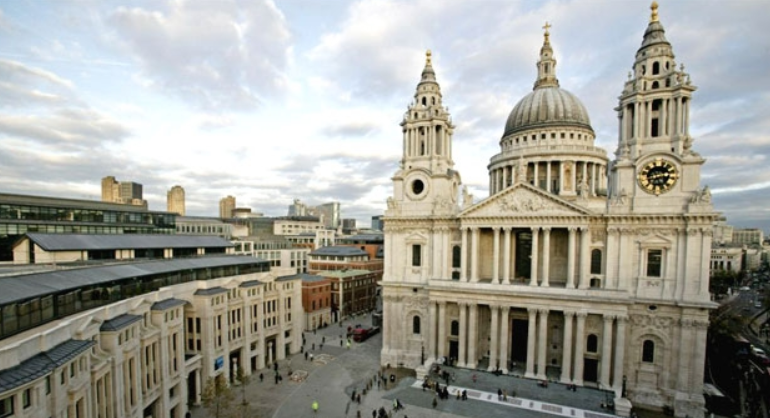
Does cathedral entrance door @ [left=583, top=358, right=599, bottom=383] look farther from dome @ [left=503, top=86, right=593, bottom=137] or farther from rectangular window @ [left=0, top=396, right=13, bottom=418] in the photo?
rectangular window @ [left=0, top=396, right=13, bottom=418]

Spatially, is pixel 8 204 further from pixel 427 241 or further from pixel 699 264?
pixel 699 264

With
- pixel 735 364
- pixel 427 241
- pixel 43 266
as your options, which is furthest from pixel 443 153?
pixel 735 364

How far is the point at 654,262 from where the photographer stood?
37.1 meters

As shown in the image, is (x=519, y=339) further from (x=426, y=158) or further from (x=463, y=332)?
(x=426, y=158)

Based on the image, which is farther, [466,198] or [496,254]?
[466,198]

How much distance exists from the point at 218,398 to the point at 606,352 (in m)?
38.7

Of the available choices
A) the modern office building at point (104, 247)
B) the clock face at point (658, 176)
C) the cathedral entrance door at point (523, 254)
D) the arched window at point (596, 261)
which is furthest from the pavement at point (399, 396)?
the clock face at point (658, 176)

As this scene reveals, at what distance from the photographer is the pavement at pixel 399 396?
3334cm

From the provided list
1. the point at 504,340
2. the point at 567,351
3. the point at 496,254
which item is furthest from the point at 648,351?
the point at 496,254

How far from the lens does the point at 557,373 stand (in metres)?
40.4

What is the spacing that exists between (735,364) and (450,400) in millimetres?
43190

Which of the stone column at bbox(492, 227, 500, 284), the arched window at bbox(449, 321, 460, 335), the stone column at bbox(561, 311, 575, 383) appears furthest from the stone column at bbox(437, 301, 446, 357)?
the stone column at bbox(561, 311, 575, 383)

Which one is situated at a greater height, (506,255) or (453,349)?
(506,255)

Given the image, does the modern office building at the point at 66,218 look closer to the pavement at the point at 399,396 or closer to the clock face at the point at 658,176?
the pavement at the point at 399,396
